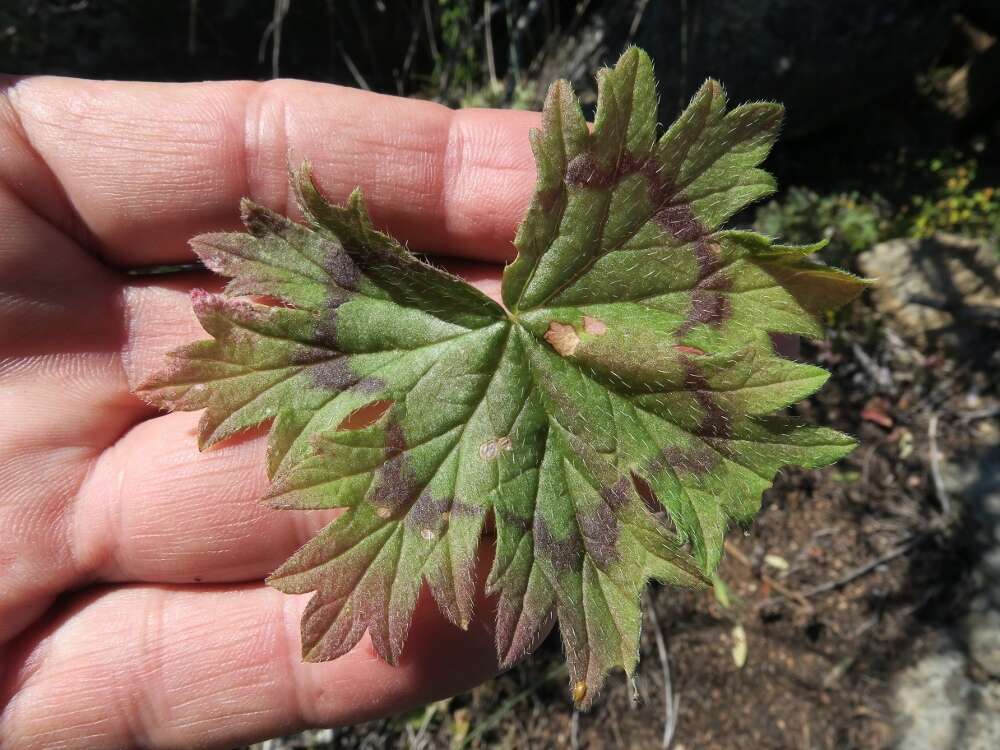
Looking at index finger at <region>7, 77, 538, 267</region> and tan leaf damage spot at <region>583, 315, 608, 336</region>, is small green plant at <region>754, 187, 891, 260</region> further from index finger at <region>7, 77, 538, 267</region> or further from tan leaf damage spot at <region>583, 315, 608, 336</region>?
tan leaf damage spot at <region>583, 315, 608, 336</region>

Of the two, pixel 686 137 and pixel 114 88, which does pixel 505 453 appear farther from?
pixel 114 88

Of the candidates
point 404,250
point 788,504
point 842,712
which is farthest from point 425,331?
point 842,712

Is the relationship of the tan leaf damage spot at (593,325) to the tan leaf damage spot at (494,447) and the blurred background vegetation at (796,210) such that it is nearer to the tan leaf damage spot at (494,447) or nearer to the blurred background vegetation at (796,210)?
the tan leaf damage spot at (494,447)

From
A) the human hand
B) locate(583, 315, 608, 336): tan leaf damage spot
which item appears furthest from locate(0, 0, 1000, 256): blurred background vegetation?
locate(583, 315, 608, 336): tan leaf damage spot

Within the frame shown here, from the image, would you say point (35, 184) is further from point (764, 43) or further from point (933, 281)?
point (933, 281)

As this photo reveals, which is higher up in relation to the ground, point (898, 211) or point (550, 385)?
point (898, 211)

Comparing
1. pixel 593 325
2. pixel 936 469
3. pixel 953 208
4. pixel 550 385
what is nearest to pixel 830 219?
pixel 953 208
